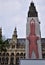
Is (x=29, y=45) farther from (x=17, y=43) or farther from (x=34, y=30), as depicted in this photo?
(x=17, y=43)

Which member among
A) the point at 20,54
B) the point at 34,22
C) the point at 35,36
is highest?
the point at 34,22

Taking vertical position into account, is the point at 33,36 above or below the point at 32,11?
below

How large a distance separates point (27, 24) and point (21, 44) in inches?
980

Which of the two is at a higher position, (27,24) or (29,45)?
(27,24)

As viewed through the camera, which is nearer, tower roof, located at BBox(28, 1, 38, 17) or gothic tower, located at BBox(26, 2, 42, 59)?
gothic tower, located at BBox(26, 2, 42, 59)

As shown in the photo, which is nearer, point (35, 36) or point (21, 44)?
point (35, 36)

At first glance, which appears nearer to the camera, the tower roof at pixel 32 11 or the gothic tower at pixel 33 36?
the gothic tower at pixel 33 36

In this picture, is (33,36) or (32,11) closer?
(33,36)

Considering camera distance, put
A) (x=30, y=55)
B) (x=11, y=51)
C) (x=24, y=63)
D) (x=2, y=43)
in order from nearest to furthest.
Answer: (x=24, y=63), (x=30, y=55), (x=2, y=43), (x=11, y=51)

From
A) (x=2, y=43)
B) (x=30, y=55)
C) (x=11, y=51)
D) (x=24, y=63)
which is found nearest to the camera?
(x=24, y=63)

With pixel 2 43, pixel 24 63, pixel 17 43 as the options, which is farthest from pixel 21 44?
pixel 24 63

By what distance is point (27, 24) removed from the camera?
78.0 m

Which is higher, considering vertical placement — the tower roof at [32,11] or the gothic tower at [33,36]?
the tower roof at [32,11]

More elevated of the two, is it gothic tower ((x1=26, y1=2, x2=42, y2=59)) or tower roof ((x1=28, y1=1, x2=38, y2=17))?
tower roof ((x1=28, y1=1, x2=38, y2=17))
